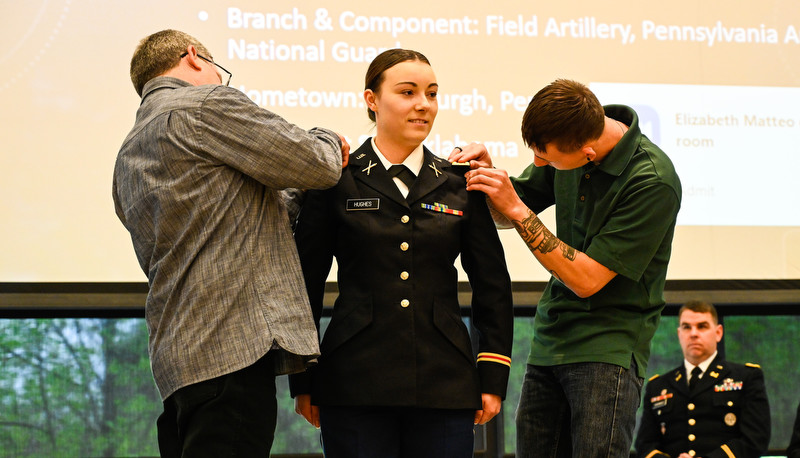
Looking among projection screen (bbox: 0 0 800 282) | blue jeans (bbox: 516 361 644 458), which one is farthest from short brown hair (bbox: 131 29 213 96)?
projection screen (bbox: 0 0 800 282)

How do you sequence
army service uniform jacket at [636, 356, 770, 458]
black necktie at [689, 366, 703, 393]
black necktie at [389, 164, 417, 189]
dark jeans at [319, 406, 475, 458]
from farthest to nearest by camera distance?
black necktie at [689, 366, 703, 393]
army service uniform jacket at [636, 356, 770, 458]
black necktie at [389, 164, 417, 189]
dark jeans at [319, 406, 475, 458]

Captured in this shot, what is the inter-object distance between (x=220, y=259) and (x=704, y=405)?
3145 mm

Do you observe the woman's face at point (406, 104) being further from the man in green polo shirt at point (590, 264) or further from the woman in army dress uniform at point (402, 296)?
the man in green polo shirt at point (590, 264)

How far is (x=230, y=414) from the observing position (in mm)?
1864

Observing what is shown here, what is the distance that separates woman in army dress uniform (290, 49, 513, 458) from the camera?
2.04m

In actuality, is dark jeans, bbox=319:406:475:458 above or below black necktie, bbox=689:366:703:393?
above

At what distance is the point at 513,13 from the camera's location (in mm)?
4258

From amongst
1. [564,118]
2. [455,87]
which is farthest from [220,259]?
[455,87]

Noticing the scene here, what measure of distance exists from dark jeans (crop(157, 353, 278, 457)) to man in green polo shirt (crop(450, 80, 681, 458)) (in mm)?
761

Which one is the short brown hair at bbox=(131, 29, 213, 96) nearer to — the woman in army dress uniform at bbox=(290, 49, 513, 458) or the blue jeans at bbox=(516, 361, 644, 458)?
the woman in army dress uniform at bbox=(290, 49, 513, 458)

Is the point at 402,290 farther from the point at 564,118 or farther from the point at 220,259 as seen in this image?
the point at 564,118

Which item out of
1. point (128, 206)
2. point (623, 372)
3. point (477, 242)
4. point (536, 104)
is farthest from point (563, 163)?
point (128, 206)

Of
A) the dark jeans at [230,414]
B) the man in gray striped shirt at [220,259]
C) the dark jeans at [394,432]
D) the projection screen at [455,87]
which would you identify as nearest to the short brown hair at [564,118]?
the man in gray striped shirt at [220,259]

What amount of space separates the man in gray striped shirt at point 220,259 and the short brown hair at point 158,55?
20 centimetres
